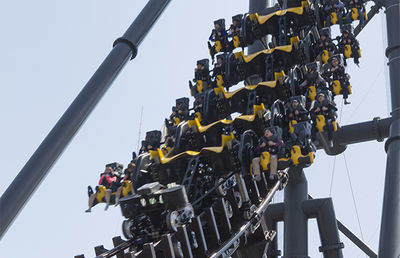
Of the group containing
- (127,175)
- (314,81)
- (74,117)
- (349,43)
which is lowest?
(74,117)

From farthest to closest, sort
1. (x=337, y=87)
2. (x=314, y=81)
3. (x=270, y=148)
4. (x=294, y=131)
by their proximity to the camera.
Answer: (x=337, y=87)
(x=314, y=81)
(x=294, y=131)
(x=270, y=148)

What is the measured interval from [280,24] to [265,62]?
3.62ft

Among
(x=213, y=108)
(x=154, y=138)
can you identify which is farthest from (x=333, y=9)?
(x=154, y=138)

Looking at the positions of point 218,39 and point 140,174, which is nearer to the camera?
point 140,174

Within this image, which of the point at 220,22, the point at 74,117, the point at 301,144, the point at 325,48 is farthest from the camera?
the point at 220,22

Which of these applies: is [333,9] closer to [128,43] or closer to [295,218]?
[295,218]

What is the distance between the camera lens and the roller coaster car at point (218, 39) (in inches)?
498

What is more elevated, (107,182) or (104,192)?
(107,182)

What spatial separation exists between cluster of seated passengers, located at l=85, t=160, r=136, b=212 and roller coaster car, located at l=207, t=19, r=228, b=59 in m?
3.33

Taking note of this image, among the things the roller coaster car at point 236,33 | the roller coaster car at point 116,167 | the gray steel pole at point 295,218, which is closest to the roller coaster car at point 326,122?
the gray steel pole at point 295,218

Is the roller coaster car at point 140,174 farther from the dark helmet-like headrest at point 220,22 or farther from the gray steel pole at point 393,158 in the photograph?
the dark helmet-like headrest at point 220,22

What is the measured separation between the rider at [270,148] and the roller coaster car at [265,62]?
235cm

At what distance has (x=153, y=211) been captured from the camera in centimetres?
733

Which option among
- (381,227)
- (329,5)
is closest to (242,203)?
(381,227)
